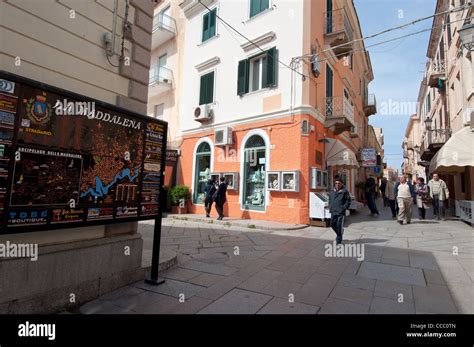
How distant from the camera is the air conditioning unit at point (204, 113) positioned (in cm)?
1345

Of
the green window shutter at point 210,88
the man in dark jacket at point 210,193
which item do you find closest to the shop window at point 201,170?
the man in dark jacket at point 210,193

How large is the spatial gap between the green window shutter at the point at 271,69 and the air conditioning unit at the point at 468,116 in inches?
278

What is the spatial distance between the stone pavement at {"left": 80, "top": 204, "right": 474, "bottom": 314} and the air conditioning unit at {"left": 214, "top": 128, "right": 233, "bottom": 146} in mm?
5440

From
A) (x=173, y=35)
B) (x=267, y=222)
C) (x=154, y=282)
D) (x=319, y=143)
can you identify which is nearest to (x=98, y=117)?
(x=154, y=282)

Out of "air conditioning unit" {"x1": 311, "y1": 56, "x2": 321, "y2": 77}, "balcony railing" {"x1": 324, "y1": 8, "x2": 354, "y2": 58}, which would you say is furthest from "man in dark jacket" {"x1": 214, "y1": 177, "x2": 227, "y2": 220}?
"balcony railing" {"x1": 324, "y1": 8, "x2": 354, "y2": 58}

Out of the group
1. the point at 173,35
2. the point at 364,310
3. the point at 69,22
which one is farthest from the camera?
the point at 173,35

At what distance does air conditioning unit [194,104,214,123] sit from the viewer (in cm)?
1345

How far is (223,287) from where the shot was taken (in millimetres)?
4152

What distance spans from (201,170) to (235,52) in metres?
5.71

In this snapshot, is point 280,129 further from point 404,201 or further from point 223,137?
point 404,201

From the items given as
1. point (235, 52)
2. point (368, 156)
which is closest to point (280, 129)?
point (235, 52)

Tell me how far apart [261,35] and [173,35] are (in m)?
7.07
